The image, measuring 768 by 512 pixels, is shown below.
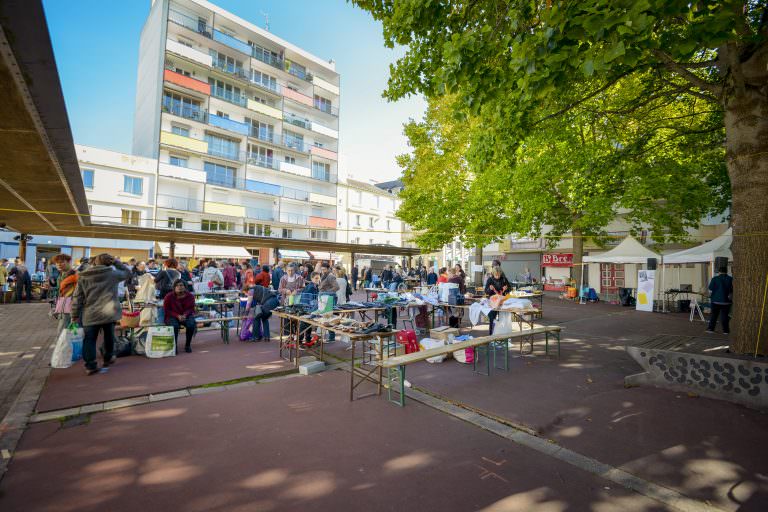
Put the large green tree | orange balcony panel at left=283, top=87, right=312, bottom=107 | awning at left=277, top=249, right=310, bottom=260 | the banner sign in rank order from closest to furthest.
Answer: the large green tree
the banner sign
awning at left=277, top=249, right=310, bottom=260
orange balcony panel at left=283, top=87, right=312, bottom=107

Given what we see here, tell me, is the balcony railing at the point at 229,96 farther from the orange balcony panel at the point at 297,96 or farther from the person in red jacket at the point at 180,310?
the person in red jacket at the point at 180,310

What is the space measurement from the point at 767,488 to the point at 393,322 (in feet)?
23.0

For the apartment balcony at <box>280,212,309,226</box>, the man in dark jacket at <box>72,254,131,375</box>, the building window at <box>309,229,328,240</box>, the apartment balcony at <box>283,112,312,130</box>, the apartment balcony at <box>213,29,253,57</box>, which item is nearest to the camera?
the man in dark jacket at <box>72,254,131,375</box>

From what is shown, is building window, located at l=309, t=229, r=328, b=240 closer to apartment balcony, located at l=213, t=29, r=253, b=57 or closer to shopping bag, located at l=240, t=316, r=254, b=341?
apartment balcony, located at l=213, t=29, r=253, b=57

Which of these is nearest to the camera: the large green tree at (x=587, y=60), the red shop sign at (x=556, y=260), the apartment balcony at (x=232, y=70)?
the large green tree at (x=587, y=60)

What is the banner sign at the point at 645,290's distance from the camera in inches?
609

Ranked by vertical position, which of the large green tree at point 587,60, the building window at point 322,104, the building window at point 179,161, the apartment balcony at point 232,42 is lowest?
the large green tree at point 587,60

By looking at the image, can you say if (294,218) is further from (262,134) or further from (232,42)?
(232,42)

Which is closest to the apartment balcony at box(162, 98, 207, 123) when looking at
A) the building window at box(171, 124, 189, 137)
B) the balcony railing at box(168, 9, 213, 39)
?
the building window at box(171, 124, 189, 137)

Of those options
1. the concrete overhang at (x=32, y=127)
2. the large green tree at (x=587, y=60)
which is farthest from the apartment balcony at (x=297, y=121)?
the large green tree at (x=587, y=60)

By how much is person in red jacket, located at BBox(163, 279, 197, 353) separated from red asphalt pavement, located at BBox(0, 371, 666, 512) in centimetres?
308

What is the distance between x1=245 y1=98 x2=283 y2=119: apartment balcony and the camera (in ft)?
109

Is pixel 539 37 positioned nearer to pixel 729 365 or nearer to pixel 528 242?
pixel 729 365

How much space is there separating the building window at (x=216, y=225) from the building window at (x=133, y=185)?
4.76 meters
